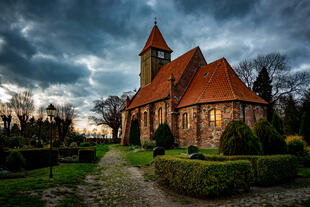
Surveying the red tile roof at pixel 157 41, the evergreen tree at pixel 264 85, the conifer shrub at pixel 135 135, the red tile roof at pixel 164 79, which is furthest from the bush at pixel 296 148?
the red tile roof at pixel 157 41

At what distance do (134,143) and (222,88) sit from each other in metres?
14.0

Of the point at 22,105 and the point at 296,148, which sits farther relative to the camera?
the point at 22,105

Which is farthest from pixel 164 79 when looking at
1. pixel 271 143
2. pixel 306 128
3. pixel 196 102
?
pixel 271 143

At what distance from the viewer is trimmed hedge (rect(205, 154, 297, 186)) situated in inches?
288

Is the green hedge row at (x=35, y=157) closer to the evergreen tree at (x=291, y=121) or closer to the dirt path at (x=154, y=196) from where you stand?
the dirt path at (x=154, y=196)

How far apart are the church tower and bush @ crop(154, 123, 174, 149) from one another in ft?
36.8

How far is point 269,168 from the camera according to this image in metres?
7.37

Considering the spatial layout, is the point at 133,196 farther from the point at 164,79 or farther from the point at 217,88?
the point at 164,79

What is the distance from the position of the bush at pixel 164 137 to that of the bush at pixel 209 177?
41.0ft

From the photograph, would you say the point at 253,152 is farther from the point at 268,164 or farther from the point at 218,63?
the point at 218,63

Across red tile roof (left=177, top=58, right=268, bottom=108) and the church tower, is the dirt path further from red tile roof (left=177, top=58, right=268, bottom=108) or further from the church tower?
the church tower

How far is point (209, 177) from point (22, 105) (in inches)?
1339

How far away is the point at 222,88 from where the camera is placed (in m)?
17.9

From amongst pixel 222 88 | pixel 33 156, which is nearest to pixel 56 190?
pixel 33 156
